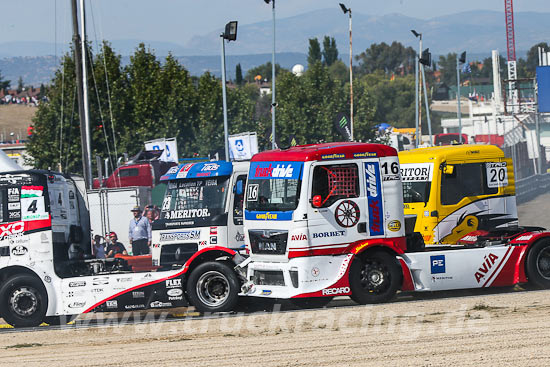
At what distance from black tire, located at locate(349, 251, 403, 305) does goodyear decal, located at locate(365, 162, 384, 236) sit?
16.4 inches

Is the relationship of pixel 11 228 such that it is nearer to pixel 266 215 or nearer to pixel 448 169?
pixel 266 215

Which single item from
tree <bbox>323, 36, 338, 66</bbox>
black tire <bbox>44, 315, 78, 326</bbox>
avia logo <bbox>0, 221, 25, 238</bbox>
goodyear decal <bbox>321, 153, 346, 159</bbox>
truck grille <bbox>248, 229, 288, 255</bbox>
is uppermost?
tree <bbox>323, 36, 338, 66</bbox>

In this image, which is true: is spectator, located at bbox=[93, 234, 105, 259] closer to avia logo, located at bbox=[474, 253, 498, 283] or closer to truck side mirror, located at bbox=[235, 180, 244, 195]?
truck side mirror, located at bbox=[235, 180, 244, 195]

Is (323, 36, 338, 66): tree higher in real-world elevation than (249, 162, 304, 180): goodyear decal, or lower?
higher

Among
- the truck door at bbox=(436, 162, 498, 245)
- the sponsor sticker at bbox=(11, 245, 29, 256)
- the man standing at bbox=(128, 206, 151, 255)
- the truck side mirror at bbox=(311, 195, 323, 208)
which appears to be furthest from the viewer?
the man standing at bbox=(128, 206, 151, 255)

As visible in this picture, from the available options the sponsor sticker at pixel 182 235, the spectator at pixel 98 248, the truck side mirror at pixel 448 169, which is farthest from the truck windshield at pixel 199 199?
the truck side mirror at pixel 448 169

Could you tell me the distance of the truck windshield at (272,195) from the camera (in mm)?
13555

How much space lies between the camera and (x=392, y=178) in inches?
559

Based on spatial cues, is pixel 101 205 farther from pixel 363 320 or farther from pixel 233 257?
pixel 363 320

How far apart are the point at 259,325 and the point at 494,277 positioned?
459 centimetres

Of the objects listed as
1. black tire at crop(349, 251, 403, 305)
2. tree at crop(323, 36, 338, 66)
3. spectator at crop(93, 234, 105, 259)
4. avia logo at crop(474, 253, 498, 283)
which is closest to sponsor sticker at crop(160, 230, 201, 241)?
black tire at crop(349, 251, 403, 305)

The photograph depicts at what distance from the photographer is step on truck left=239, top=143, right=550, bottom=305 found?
44.4 feet

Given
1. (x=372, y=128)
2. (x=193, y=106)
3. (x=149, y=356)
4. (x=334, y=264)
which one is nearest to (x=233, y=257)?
(x=334, y=264)

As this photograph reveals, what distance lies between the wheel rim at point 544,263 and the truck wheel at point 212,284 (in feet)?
17.5
